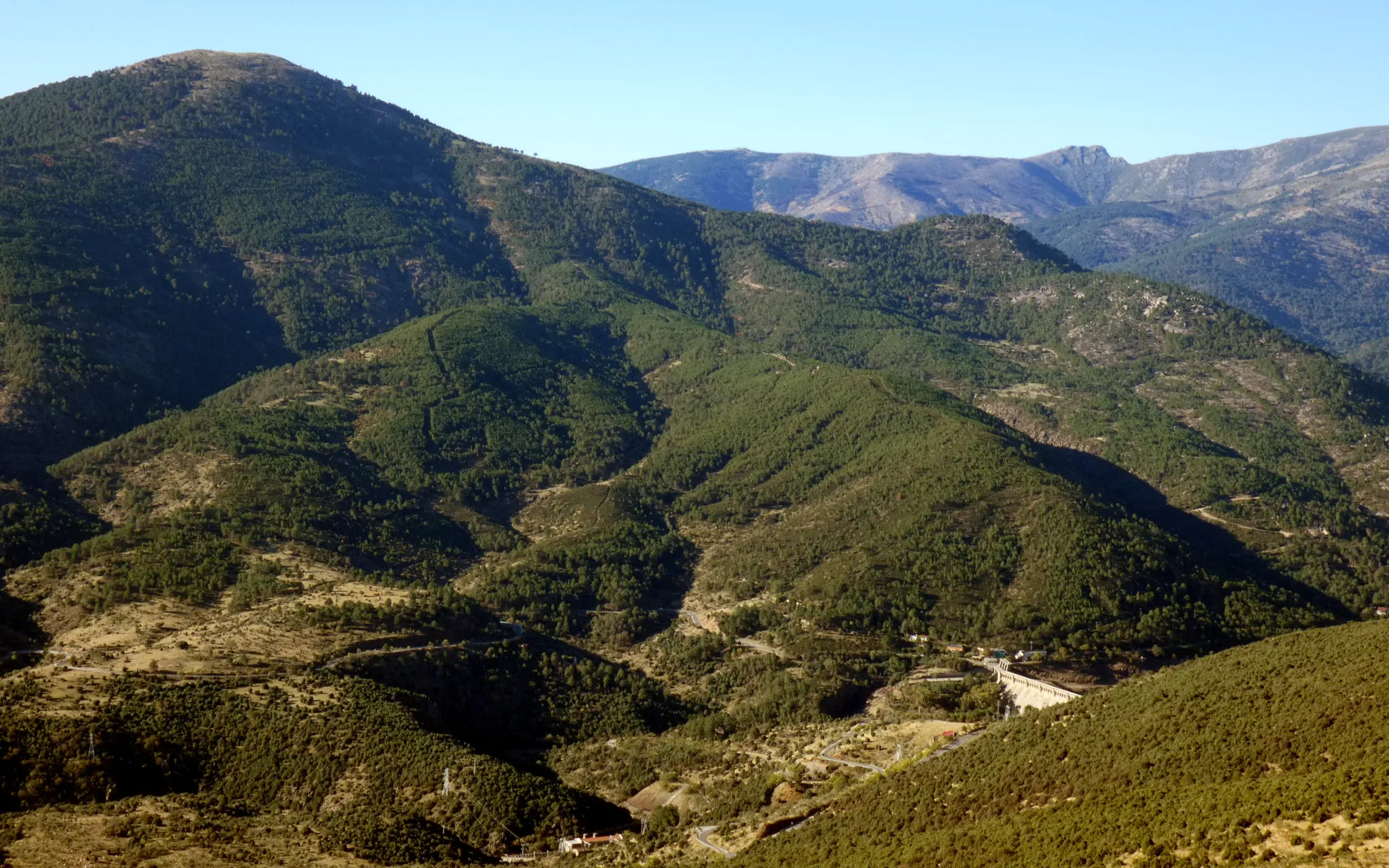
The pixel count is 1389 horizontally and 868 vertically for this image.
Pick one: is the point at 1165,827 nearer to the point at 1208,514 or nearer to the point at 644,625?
the point at 644,625

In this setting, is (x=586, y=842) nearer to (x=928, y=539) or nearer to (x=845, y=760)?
(x=845, y=760)

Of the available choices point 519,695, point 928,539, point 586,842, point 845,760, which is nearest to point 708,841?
point 586,842

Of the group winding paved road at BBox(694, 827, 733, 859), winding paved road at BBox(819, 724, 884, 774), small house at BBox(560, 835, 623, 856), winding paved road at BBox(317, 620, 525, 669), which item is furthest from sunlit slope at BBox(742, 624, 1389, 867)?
winding paved road at BBox(317, 620, 525, 669)

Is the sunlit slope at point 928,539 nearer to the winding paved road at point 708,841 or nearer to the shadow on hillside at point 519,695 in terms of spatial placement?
the shadow on hillside at point 519,695

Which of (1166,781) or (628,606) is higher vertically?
(1166,781)

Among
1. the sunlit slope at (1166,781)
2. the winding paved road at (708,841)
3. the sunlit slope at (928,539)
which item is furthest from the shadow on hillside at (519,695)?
the sunlit slope at (1166,781)

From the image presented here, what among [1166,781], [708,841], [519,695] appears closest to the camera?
[1166,781]
